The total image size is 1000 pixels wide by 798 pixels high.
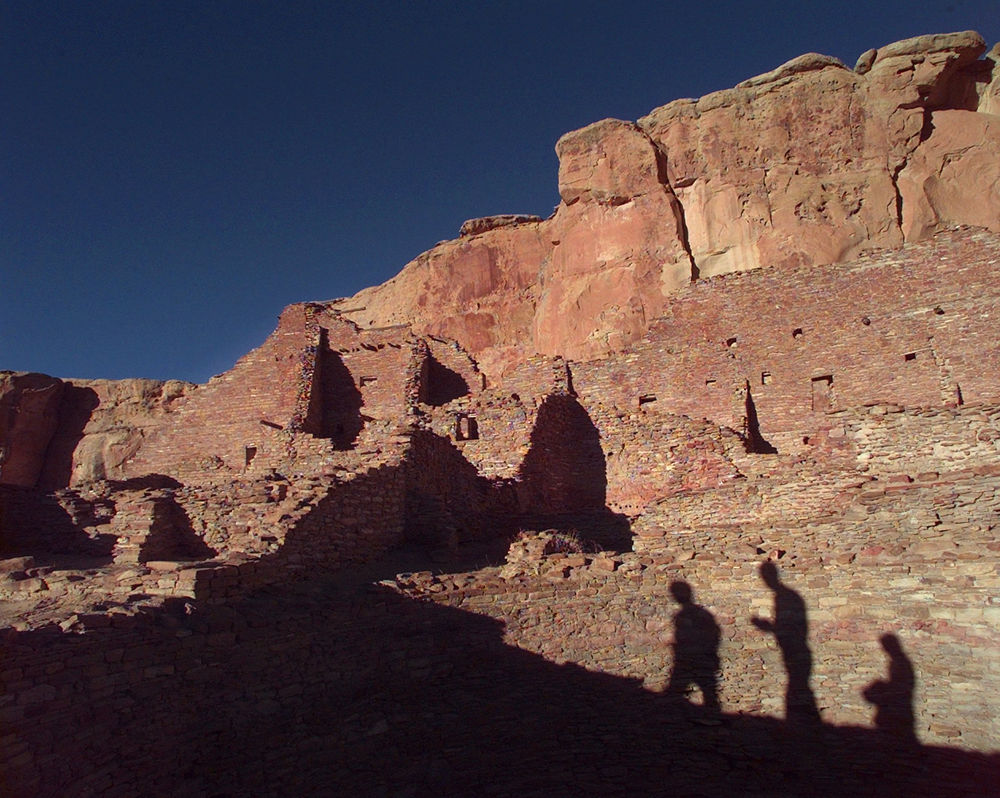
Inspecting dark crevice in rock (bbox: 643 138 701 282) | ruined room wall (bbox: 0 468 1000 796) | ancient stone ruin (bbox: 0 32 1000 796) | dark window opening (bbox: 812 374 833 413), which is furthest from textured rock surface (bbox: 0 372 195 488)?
dark window opening (bbox: 812 374 833 413)

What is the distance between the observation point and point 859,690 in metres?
7.40

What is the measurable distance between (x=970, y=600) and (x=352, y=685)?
664 centimetres

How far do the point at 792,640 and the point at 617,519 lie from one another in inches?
259

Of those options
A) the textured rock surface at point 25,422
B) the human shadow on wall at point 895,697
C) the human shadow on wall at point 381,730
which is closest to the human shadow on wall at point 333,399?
the textured rock surface at point 25,422

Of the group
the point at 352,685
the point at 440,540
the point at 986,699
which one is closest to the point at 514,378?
the point at 440,540

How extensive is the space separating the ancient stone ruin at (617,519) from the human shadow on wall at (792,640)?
0.12ft

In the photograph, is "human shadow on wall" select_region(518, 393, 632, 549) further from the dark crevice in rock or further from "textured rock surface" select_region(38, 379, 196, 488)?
"textured rock surface" select_region(38, 379, 196, 488)

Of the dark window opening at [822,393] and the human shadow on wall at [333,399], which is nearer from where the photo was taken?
the dark window opening at [822,393]

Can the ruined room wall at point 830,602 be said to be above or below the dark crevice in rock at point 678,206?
below

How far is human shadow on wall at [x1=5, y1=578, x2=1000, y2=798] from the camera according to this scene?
6.11m

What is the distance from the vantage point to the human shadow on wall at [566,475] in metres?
14.6

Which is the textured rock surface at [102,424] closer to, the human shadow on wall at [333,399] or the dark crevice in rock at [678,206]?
the human shadow on wall at [333,399]

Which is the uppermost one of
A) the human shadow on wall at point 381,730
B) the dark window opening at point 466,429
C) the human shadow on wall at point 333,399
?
the human shadow on wall at point 333,399

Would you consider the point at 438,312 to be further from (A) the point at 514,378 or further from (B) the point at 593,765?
(B) the point at 593,765
